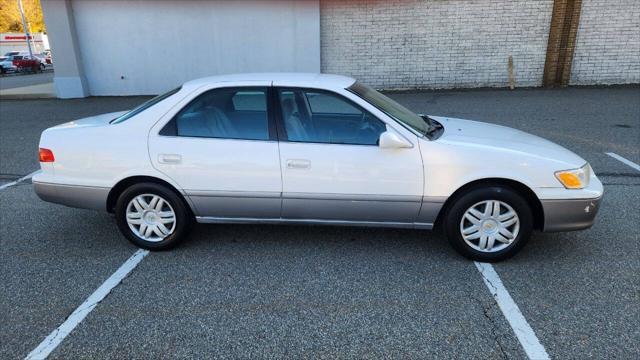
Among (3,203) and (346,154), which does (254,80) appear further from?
(3,203)

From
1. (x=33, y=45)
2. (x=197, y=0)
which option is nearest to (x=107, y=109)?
(x=197, y=0)

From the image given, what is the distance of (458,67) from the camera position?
13812 mm

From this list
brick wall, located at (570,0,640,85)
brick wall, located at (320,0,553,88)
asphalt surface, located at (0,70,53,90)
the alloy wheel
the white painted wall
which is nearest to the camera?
the alloy wheel

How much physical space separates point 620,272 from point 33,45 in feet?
178

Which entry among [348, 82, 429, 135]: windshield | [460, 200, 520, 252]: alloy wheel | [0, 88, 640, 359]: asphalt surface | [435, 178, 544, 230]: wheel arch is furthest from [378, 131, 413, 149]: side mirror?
[0, 88, 640, 359]: asphalt surface

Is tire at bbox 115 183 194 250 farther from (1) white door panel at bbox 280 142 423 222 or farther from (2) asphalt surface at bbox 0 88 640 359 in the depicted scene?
(1) white door panel at bbox 280 142 423 222

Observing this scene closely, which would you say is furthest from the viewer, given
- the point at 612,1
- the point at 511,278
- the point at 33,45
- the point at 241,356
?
the point at 33,45

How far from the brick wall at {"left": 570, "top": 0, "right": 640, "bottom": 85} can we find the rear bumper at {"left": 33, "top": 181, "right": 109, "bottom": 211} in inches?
571

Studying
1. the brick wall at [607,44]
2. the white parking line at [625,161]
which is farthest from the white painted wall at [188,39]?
the white parking line at [625,161]

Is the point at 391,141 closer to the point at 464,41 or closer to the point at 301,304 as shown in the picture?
the point at 301,304

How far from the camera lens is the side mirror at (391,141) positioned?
10.9 ft

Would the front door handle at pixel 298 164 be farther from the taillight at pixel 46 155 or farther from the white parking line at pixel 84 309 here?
the taillight at pixel 46 155

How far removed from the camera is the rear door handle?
11.8ft

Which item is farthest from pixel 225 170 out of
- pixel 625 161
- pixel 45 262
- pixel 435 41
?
pixel 435 41
